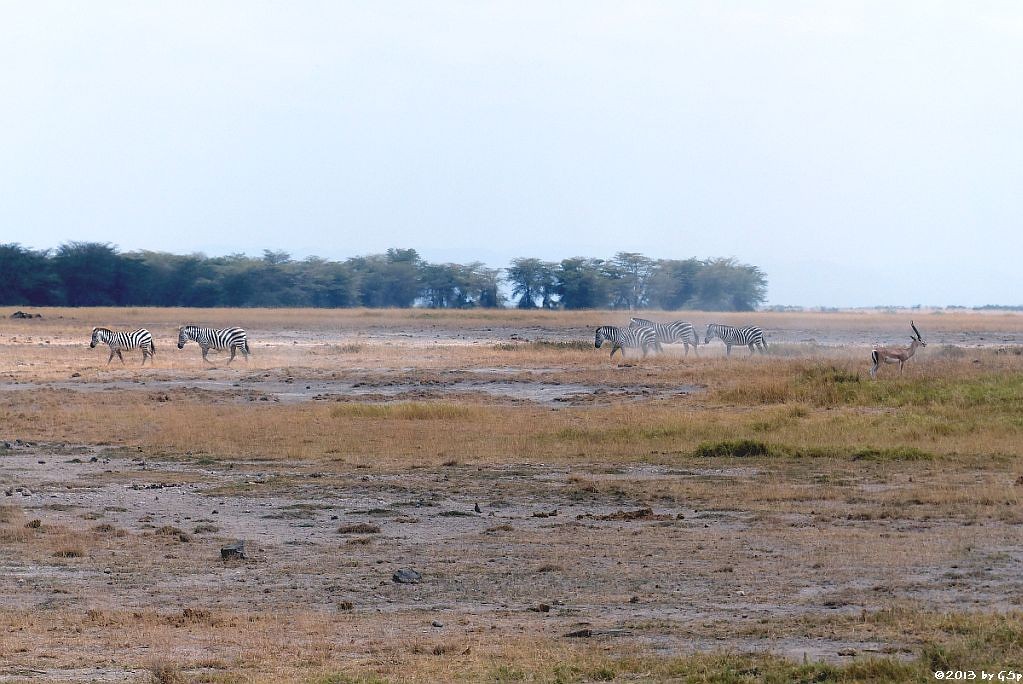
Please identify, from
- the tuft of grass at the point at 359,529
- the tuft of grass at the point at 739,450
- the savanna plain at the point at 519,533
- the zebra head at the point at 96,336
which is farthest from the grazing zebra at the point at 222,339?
the tuft of grass at the point at 359,529

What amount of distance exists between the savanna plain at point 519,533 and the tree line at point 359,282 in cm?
5982

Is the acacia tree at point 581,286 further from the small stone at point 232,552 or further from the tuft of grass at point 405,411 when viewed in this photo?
the small stone at point 232,552

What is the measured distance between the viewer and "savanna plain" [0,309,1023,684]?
6.76 metres

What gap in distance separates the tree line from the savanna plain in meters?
59.8

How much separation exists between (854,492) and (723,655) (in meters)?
Result: 6.48

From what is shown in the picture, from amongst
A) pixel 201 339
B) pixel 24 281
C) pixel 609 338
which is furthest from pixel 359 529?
pixel 24 281

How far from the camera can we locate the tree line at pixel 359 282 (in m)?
81.8

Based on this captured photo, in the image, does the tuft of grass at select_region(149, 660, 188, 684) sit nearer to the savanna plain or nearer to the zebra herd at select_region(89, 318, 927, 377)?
the savanna plain

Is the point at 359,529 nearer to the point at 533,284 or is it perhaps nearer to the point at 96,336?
the point at 96,336

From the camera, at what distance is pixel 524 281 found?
326 feet

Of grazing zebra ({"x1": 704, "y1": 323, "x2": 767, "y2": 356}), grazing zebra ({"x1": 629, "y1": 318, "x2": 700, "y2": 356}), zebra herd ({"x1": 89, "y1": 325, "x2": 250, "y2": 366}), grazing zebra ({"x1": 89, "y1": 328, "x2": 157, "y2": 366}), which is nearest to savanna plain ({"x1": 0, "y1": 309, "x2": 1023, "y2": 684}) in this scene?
grazing zebra ({"x1": 89, "y1": 328, "x2": 157, "y2": 366})

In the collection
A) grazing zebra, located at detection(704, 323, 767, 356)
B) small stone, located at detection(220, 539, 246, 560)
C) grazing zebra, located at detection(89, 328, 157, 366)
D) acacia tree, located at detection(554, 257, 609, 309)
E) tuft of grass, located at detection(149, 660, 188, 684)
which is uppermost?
acacia tree, located at detection(554, 257, 609, 309)

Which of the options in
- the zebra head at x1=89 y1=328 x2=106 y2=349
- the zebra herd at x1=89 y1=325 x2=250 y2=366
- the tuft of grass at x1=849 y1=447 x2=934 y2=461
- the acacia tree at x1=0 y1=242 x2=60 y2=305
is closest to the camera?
the tuft of grass at x1=849 y1=447 x2=934 y2=461

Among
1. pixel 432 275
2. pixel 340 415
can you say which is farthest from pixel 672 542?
pixel 432 275
